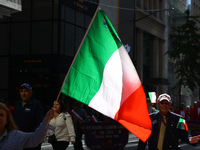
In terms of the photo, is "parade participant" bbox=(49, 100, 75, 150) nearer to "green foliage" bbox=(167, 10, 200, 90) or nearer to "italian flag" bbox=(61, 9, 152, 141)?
"italian flag" bbox=(61, 9, 152, 141)

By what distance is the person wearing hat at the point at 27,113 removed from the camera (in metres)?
7.69

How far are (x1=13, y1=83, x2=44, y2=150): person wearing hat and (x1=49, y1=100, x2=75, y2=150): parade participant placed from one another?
1.52m

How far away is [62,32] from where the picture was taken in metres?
29.4

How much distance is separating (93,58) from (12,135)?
2.46 m

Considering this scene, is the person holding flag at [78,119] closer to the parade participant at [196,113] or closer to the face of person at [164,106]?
the face of person at [164,106]

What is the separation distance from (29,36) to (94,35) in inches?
949

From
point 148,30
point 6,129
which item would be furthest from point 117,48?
point 148,30

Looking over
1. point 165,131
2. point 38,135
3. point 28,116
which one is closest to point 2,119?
point 38,135

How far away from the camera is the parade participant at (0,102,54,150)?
3.97 meters

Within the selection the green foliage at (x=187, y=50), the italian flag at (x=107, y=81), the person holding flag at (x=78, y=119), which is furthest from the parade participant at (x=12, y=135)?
the green foliage at (x=187, y=50)

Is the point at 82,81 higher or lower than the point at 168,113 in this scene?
higher

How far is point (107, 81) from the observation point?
631 cm

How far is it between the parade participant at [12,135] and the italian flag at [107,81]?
66.9 inches

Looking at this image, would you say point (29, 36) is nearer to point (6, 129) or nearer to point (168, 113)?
point (168, 113)
